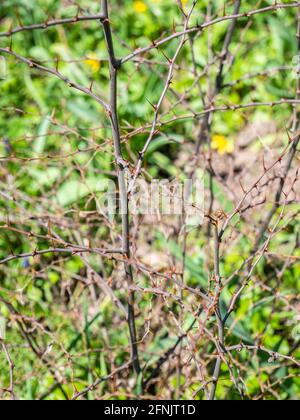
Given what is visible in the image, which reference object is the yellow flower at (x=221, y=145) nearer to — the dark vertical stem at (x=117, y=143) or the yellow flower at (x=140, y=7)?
the yellow flower at (x=140, y=7)

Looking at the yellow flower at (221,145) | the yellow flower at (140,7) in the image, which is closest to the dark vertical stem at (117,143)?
the yellow flower at (221,145)

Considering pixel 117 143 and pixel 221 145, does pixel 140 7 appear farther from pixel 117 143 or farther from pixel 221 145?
pixel 117 143

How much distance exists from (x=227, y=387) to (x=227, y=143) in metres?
1.58

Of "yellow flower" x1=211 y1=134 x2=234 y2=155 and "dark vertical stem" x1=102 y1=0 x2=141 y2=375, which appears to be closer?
"dark vertical stem" x1=102 y1=0 x2=141 y2=375

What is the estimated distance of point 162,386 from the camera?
2.07 meters

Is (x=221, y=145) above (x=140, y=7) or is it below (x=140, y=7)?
below

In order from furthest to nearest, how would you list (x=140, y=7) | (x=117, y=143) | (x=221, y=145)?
1. (x=140, y=7)
2. (x=221, y=145)
3. (x=117, y=143)

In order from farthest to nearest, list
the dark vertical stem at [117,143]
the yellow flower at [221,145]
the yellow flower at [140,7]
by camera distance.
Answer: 1. the yellow flower at [140,7]
2. the yellow flower at [221,145]
3. the dark vertical stem at [117,143]

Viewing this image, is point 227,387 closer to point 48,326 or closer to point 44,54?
point 48,326

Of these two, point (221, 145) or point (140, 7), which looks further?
point (140, 7)

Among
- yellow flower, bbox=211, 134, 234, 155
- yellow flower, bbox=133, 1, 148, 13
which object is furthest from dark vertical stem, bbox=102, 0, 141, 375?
yellow flower, bbox=133, 1, 148, 13

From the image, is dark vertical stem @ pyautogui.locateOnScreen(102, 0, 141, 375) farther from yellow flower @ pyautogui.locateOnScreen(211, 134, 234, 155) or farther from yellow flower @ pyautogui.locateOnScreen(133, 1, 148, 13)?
yellow flower @ pyautogui.locateOnScreen(133, 1, 148, 13)

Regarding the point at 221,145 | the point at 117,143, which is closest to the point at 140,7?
the point at 221,145
